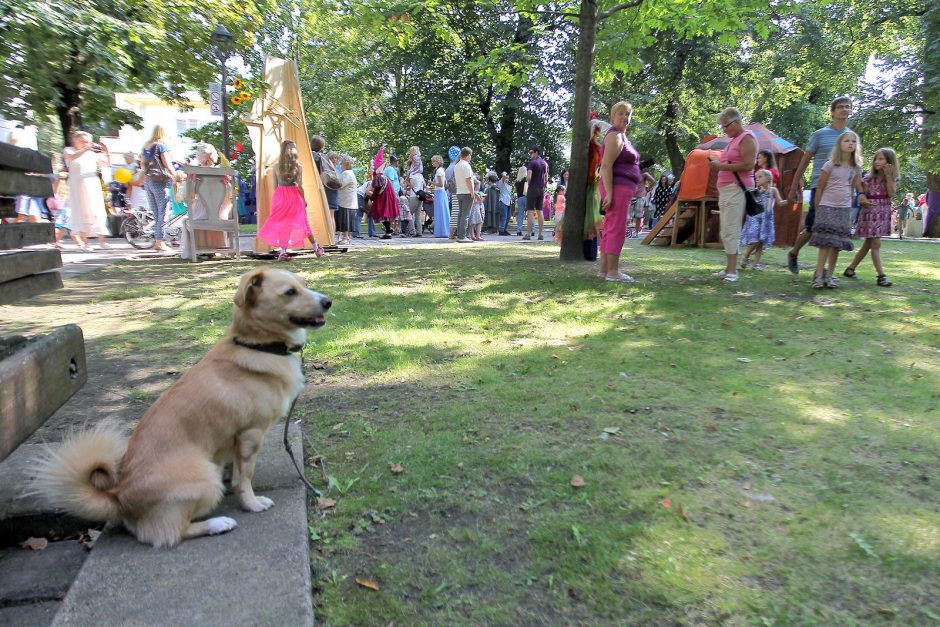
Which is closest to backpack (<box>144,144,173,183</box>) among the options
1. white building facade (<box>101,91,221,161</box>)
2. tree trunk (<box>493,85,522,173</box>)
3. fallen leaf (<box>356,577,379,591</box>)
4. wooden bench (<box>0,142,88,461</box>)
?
wooden bench (<box>0,142,88,461</box>)

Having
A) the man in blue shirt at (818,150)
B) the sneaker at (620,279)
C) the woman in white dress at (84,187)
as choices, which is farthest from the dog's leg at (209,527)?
the woman in white dress at (84,187)

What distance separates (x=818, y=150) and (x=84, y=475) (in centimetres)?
935

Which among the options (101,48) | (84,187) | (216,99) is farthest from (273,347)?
(216,99)

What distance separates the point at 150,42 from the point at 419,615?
11.0 meters

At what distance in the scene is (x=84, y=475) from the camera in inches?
84.5

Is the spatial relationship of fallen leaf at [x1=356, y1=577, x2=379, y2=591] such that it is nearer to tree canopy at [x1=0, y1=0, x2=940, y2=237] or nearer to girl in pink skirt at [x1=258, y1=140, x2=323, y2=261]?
tree canopy at [x1=0, y1=0, x2=940, y2=237]

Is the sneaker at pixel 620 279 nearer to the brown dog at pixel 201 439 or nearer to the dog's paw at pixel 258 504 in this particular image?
the brown dog at pixel 201 439

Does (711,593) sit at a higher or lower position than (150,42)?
lower

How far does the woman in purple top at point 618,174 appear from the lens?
7.45 meters

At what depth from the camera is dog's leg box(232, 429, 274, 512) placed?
95.6 inches

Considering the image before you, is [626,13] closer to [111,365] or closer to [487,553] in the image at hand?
[111,365]

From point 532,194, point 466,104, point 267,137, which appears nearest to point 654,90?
point 466,104

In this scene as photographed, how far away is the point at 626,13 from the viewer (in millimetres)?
10930

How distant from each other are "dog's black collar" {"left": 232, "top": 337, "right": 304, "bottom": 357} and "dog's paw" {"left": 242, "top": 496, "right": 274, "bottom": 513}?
64cm
